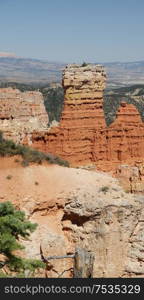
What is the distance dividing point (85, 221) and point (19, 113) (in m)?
22.9

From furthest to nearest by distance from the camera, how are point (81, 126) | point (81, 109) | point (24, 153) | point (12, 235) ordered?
point (81, 109), point (81, 126), point (24, 153), point (12, 235)

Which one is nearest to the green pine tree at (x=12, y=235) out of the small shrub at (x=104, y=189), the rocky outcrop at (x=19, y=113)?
the small shrub at (x=104, y=189)

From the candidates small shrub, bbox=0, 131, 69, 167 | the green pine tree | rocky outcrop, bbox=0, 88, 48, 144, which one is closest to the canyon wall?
A: rocky outcrop, bbox=0, 88, 48, 144

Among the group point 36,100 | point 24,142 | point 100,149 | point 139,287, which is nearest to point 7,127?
point 24,142

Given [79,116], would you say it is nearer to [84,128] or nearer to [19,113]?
[84,128]

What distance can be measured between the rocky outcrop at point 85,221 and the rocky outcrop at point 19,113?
63.5ft

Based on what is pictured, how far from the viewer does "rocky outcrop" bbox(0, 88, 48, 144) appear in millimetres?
40031

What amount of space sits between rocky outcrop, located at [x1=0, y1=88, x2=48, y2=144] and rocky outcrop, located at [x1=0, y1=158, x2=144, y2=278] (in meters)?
19.4

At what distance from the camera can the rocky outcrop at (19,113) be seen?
40031 millimetres

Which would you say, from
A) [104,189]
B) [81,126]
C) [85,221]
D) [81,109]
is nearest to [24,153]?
[104,189]

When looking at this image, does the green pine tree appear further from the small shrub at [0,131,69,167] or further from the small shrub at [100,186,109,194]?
the small shrub at [0,131,69,167]

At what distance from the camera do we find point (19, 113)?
1618 inches

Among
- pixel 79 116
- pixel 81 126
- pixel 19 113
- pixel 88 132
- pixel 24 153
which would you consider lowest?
pixel 88 132

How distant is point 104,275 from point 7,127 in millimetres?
22031
